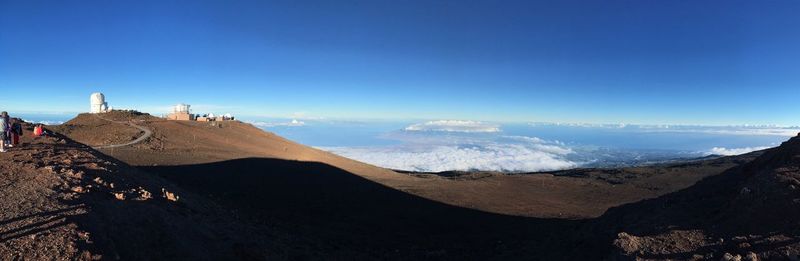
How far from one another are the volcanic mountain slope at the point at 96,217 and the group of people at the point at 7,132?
14.3 inches

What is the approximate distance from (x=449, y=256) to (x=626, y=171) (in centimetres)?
3827

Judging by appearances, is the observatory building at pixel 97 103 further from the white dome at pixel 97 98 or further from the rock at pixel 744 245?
the rock at pixel 744 245

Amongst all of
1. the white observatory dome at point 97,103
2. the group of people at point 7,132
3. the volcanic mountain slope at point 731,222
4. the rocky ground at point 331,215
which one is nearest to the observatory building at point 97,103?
the white observatory dome at point 97,103

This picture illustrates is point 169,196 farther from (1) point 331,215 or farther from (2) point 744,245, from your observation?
(2) point 744,245

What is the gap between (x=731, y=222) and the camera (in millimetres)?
8227

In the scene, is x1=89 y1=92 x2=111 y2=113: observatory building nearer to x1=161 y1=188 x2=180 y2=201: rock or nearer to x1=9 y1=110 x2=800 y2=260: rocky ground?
x1=9 y1=110 x2=800 y2=260: rocky ground

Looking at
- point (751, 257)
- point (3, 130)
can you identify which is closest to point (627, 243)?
point (751, 257)

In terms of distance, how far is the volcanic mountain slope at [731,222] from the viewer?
7.12m

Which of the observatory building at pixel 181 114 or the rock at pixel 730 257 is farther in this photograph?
the observatory building at pixel 181 114

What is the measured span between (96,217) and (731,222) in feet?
39.4

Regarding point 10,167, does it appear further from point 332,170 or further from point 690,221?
point 332,170

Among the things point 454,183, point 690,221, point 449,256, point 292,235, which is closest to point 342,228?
point 292,235

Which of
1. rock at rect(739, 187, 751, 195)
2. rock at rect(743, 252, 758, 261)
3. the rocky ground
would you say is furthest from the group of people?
rock at rect(739, 187, 751, 195)

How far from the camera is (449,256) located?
569 inches
